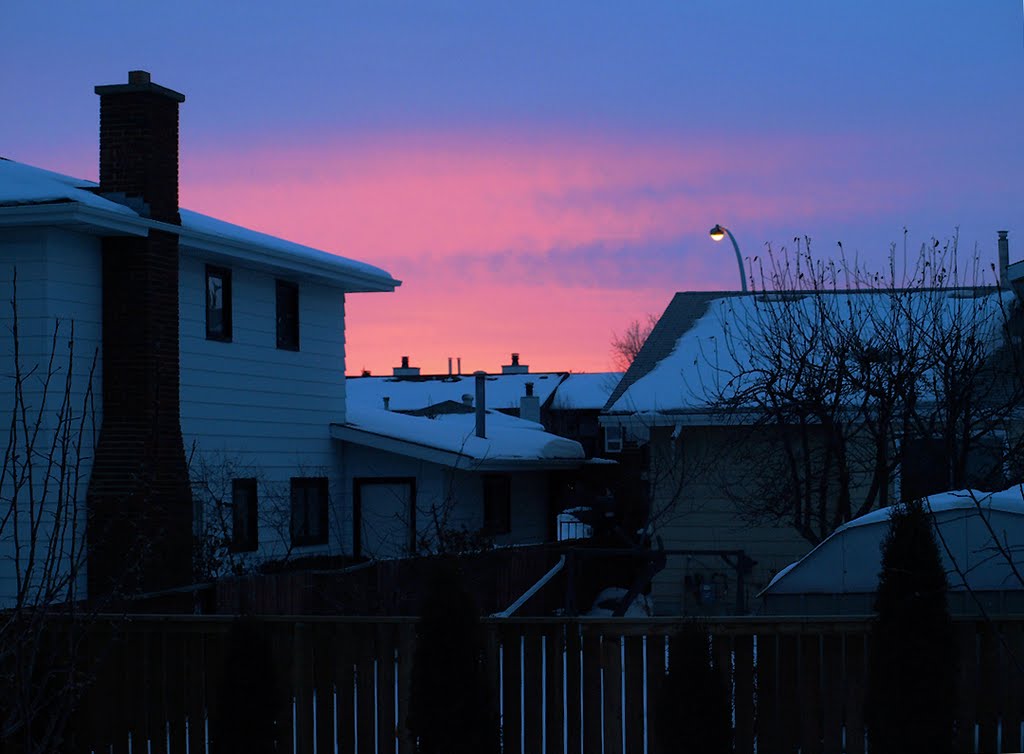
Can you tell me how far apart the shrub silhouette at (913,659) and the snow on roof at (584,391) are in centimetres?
5527

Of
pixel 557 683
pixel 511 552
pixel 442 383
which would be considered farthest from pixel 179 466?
pixel 442 383

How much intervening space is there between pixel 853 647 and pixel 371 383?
6024 centimetres

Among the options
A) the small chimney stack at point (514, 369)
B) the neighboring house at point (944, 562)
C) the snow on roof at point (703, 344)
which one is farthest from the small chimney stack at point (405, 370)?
the neighboring house at point (944, 562)

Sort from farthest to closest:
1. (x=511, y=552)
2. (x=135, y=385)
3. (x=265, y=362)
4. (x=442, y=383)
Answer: (x=442, y=383), (x=265, y=362), (x=511, y=552), (x=135, y=385)

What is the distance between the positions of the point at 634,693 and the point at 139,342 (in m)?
10.2

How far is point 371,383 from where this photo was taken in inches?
2702

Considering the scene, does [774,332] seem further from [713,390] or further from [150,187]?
[150,187]

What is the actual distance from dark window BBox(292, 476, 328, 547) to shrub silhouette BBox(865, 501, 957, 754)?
1438 centimetres

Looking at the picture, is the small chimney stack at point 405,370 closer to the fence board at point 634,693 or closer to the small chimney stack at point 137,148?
the small chimney stack at point 137,148

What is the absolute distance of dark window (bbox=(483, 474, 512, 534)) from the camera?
1013 inches

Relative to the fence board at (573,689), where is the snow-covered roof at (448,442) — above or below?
above

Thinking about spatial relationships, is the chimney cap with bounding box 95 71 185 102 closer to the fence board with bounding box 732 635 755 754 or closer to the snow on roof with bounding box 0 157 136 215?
the snow on roof with bounding box 0 157 136 215

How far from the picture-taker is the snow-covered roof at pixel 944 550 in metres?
11.1

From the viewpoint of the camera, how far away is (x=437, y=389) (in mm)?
66188
